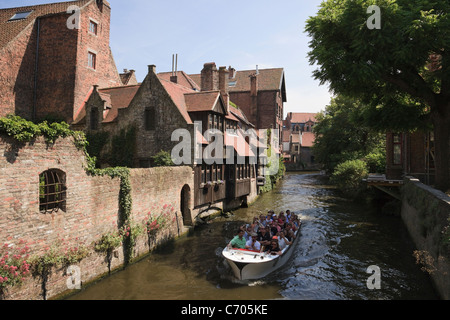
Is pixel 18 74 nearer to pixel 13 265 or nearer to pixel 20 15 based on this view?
pixel 20 15

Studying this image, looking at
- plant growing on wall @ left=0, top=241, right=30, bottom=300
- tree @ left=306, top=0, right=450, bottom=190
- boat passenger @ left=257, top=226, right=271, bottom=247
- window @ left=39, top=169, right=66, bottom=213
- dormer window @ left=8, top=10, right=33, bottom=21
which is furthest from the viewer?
dormer window @ left=8, top=10, right=33, bottom=21

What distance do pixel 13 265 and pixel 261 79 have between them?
41.9m

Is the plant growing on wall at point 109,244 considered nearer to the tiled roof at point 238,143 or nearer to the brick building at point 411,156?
the tiled roof at point 238,143

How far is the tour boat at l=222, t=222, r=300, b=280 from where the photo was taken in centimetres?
1077

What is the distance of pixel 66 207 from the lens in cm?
953

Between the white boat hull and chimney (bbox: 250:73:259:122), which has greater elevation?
chimney (bbox: 250:73:259:122)

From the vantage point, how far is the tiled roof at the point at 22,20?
22.3m

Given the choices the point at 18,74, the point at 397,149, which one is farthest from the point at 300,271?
the point at 18,74

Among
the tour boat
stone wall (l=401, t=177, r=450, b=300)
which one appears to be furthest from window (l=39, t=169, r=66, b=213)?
stone wall (l=401, t=177, r=450, b=300)

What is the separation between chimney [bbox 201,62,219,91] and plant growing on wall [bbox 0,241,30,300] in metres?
19.7

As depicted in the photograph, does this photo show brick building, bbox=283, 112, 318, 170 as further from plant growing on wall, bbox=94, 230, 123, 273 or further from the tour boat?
plant growing on wall, bbox=94, 230, 123, 273

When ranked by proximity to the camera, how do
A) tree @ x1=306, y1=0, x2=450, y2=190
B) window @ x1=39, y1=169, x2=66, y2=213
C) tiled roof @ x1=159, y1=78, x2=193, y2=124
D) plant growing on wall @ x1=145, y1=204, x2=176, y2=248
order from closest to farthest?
window @ x1=39, y1=169, x2=66, y2=213, tree @ x1=306, y1=0, x2=450, y2=190, plant growing on wall @ x1=145, y1=204, x2=176, y2=248, tiled roof @ x1=159, y1=78, x2=193, y2=124
